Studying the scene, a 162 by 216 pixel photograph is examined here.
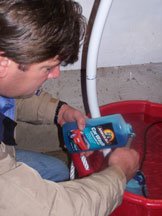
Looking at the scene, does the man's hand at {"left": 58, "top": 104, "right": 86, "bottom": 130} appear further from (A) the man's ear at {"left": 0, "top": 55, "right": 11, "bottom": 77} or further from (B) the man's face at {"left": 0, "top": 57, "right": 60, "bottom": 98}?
(A) the man's ear at {"left": 0, "top": 55, "right": 11, "bottom": 77}

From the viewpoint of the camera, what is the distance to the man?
51 cm

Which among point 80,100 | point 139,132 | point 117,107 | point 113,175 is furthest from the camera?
point 80,100

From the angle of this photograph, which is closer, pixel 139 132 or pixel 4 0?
pixel 4 0

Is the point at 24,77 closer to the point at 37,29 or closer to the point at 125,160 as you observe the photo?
the point at 37,29

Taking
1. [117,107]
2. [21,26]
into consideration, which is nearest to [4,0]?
[21,26]

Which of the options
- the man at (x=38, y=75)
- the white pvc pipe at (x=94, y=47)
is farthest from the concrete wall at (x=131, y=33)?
the man at (x=38, y=75)

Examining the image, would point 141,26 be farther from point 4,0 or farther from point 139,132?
point 4,0

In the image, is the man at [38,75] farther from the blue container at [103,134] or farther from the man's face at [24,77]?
the blue container at [103,134]

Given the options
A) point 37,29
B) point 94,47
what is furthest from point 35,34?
point 94,47

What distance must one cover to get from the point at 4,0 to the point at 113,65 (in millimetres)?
741

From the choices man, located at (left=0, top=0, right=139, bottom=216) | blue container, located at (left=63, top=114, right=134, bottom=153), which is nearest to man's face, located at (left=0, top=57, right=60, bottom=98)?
man, located at (left=0, top=0, right=139, bottom=216)

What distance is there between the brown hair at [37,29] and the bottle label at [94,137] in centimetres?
27

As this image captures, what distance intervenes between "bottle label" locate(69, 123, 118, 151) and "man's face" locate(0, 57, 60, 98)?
223 millimetres

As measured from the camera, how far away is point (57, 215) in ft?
1.76
